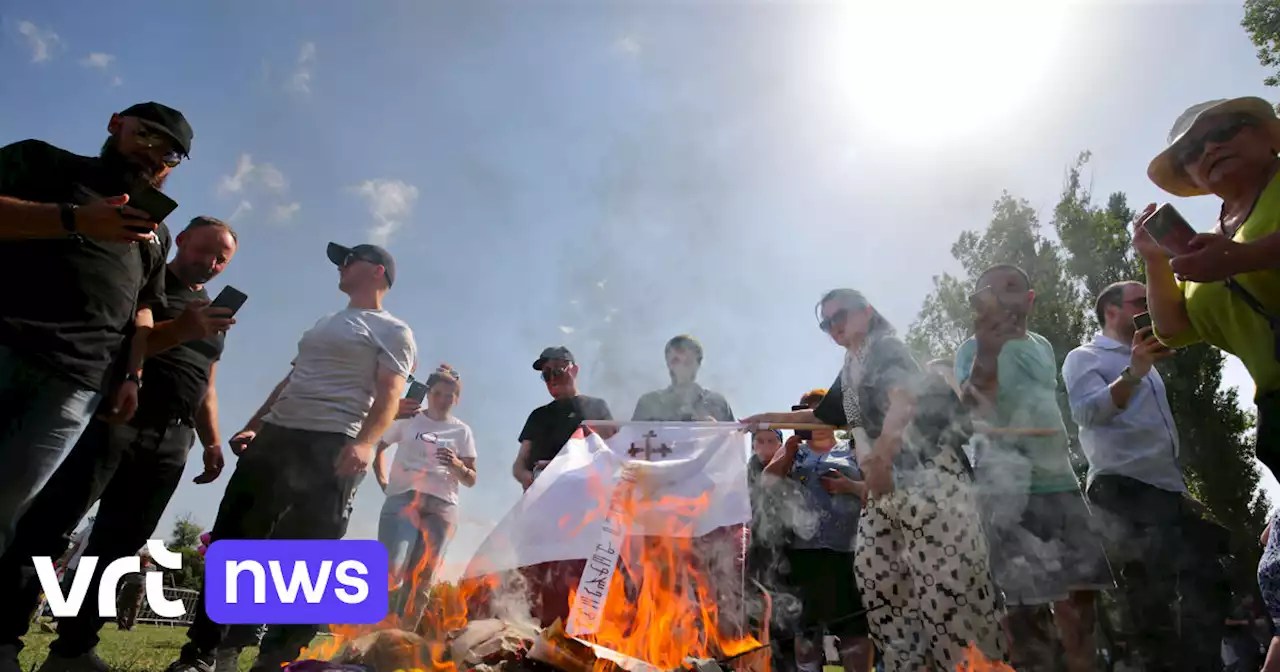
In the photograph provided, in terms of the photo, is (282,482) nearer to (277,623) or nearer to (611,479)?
(277,623)

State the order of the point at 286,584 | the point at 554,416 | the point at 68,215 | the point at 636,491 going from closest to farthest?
the point at 68,215 < the point at 286,584 < the point at 636,491 < the point at 554,416

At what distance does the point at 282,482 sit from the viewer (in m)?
3.55

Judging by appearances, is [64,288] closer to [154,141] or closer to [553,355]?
[154,141]

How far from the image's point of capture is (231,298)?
343 cm

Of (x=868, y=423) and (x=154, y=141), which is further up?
(x=154, y=141)

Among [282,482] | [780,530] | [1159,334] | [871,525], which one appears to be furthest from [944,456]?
[282,482]

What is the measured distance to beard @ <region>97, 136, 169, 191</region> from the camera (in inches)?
124

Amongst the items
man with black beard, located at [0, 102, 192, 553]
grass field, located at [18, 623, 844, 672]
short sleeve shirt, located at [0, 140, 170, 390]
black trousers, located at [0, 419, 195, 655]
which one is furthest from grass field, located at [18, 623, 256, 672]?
short sleeve shirt, located at [0, 140, 170, 390]

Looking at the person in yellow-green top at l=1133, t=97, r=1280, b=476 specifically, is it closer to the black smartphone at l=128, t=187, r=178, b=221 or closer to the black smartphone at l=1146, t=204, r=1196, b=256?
the black smartphone at l=1146, t=204, r=1196, b=256

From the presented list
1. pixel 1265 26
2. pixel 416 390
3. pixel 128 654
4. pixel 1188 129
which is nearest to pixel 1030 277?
pixel 1188 129

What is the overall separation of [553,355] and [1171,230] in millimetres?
4197

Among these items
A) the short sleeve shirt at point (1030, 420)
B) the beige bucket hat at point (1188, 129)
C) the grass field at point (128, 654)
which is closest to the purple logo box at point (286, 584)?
the grass field at point (128, 654)

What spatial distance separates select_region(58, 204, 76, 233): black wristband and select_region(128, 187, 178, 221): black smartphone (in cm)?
20

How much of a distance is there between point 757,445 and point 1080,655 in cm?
245
